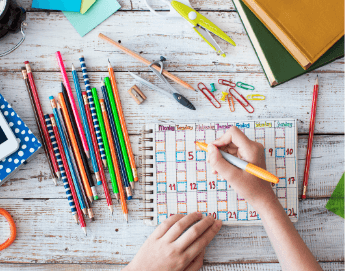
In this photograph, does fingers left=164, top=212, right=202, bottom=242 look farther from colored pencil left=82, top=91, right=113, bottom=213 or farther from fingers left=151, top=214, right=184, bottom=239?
colored pencil left=82, top=91, right=113, bottom=213

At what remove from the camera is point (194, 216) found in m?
0.94

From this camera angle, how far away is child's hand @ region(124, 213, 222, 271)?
0.87 m

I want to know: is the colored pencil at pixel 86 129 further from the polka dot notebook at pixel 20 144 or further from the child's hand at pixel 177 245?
the child's hand at pixel 177 245

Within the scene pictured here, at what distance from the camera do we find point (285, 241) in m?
0.82

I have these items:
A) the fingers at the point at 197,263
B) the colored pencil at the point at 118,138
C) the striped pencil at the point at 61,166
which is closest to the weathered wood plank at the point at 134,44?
the colored pencil at the point at 118,138

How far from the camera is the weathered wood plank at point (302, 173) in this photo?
100cm

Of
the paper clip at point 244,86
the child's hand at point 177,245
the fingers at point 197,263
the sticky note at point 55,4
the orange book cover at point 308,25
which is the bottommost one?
the fingers at point 197,263

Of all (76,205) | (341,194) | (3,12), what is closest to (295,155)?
(341,194)

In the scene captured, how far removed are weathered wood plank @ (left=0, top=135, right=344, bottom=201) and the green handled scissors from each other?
491 millimetres

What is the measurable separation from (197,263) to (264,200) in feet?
1.16

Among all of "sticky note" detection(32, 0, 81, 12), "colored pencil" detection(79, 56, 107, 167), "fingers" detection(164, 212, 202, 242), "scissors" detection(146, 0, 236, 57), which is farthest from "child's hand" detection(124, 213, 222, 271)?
"sticky note" detection(32, 0, 81, 12)

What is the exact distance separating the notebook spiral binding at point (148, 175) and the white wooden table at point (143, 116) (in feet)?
0.15

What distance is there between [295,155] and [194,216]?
0.48 meters

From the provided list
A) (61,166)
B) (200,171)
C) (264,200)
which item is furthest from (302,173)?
(61,166)
